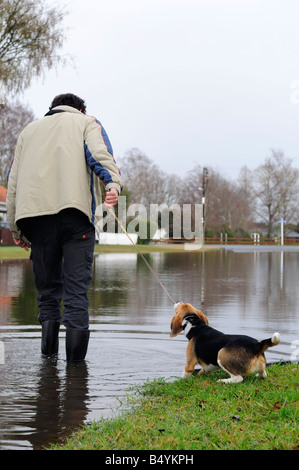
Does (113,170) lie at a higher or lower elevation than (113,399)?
higher

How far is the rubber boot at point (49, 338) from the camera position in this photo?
229 inches

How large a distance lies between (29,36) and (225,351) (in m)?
24.6

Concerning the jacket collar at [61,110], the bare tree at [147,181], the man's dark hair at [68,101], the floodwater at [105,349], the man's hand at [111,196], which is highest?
the bare tree at [147,181]

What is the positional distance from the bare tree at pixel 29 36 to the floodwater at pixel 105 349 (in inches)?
581

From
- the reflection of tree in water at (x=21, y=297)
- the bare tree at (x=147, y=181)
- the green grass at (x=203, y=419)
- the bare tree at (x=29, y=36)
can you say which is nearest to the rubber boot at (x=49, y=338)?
the green grass at (x=203, y=419)

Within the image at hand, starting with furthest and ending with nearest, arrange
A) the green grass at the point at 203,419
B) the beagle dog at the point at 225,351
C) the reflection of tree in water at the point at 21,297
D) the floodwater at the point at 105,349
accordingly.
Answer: the reflection of tree in water at the point at 21,297
the beagle dog at the point at 225,351
the floodwater at the point at 105,349
the green grass at the point at 203,419

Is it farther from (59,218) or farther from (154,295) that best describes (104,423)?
(154,295)

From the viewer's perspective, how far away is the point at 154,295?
1283cm

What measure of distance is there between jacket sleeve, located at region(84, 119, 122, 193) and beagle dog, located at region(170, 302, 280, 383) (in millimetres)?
1205

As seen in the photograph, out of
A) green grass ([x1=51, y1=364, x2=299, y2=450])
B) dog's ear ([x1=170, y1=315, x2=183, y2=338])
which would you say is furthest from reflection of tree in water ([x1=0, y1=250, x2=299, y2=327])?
green grass ([x1=51, y1=364, x2=299, y2=450])

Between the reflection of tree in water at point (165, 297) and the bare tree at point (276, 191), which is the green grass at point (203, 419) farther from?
the bare tree at point (276, 191)
